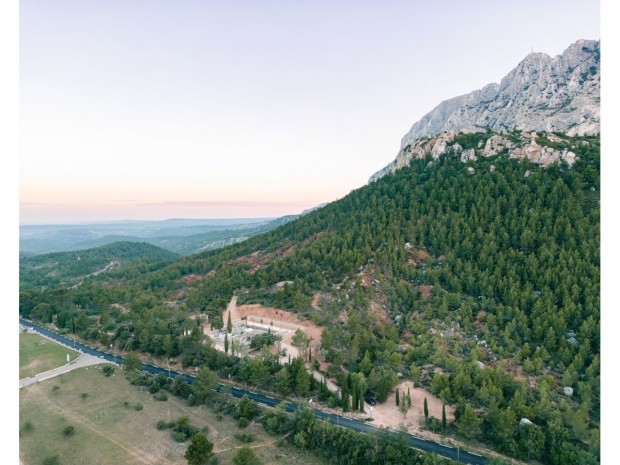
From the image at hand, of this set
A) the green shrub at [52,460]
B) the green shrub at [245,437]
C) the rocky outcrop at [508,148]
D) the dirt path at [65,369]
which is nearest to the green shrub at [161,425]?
the green shrub at [245,437]

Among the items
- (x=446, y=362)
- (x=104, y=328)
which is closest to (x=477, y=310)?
(x=446, y=362)

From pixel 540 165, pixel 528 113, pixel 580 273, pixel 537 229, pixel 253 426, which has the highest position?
pixel 528 113

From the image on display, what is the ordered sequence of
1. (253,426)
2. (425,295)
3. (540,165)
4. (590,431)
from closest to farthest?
(590,431)
(253,426)
(425,295)
(540,165)

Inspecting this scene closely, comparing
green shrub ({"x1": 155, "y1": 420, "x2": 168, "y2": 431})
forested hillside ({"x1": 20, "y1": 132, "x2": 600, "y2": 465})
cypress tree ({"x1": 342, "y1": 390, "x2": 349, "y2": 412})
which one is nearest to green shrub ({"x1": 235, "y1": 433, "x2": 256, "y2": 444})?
green shrub ({"x1": 155, "y1": 420, "x2": 168, "y2": 431})

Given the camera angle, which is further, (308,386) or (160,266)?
(160,266)

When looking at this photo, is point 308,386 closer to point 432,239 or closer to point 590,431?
point 590,431

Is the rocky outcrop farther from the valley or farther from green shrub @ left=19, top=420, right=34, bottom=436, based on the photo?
green shrub @ left=19, top=420, right=34, bottom=436
